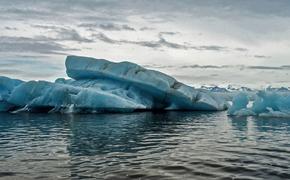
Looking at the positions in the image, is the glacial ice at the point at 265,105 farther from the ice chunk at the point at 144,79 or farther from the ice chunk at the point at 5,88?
the ice chunk at the point at 5,88

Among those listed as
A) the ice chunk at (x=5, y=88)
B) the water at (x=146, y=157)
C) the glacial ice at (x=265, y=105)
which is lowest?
the water at (x=146, y=157)

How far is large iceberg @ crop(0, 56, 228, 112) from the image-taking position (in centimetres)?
3897

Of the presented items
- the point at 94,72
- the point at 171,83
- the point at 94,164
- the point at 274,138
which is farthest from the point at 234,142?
the point at 94,72

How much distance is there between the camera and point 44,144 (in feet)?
53.3

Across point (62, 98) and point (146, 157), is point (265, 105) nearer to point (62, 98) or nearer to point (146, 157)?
point (62, 98)

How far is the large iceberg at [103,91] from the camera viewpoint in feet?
128

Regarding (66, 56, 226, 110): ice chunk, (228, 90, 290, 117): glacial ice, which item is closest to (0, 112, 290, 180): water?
(228, 90, 290, 117): glacial ice

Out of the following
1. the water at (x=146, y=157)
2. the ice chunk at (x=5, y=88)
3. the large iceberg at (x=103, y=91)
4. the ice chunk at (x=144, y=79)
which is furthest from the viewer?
the ice chunk at (x=5, y=88)

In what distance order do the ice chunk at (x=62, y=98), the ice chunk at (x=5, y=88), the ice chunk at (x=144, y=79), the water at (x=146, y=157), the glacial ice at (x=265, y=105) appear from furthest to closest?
1. the ice chunk at (x=5, y=88)
2. the ice chunk at (x=144, y=79)
3. the ice chunk at (x=62, y=98)
4. the glacial ice at (x=265, y=105)
5. the water at (x=146, y=157)

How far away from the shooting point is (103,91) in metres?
39.3

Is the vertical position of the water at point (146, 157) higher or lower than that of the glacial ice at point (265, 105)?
lower

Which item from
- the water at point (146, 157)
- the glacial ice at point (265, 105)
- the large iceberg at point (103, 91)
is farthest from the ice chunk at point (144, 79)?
the water at point (146, 157)

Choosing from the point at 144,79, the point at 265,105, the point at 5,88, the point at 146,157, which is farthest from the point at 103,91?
the point at 146,157

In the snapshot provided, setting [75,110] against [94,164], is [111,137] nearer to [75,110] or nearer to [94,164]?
[94,164]
